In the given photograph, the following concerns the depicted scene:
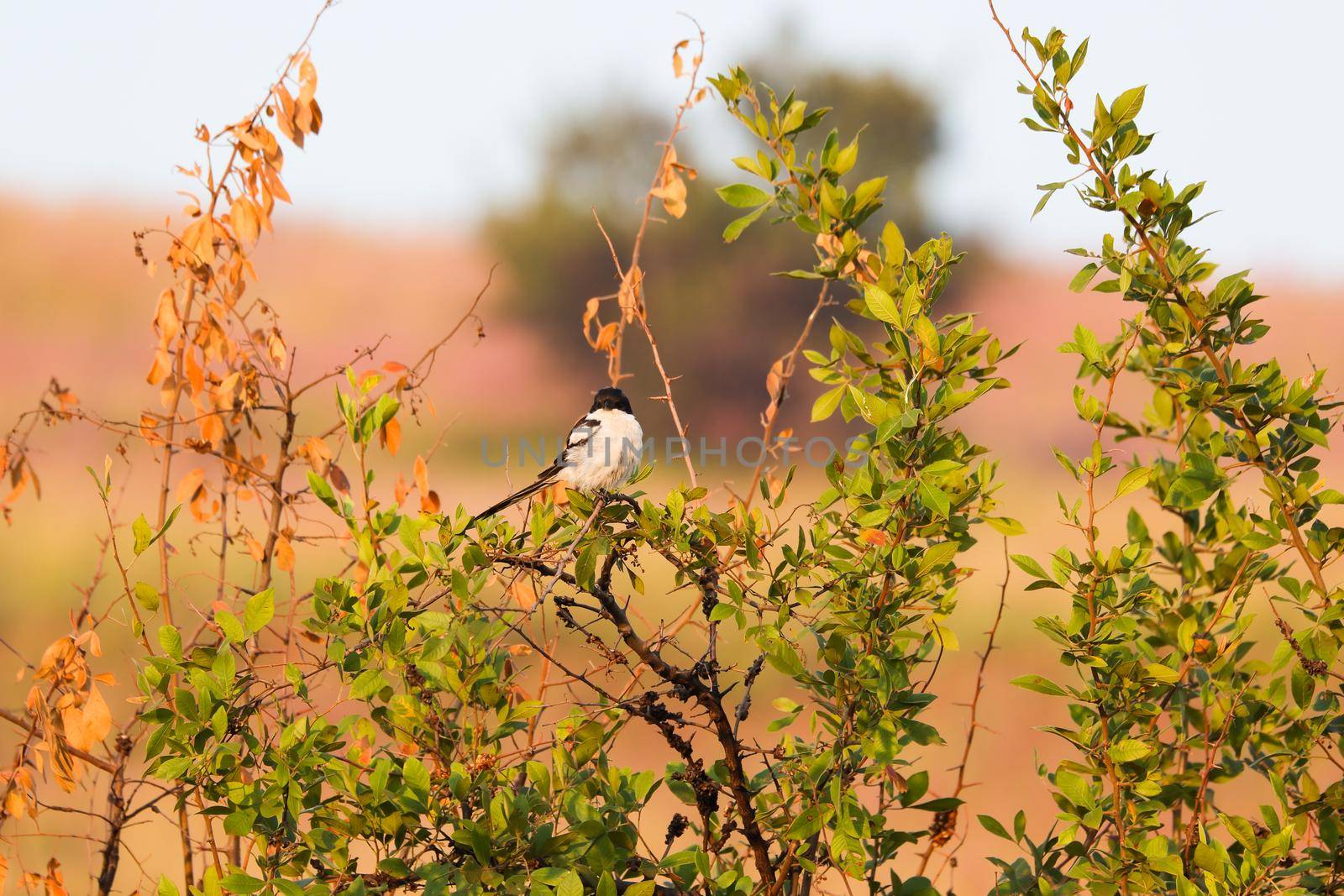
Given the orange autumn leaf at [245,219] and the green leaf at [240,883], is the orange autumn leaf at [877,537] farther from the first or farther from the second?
the orange autumn leaf at [245,219]

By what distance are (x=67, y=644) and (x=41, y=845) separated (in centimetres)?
473

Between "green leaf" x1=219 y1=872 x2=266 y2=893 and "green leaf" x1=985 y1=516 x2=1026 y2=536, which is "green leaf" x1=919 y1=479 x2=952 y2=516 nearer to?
"green leaf" x1=985 y1=516 x2=1026 y2=536

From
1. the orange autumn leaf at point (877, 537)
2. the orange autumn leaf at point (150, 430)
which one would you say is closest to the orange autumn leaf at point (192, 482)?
the orange autumn leaf at point (150, 430)

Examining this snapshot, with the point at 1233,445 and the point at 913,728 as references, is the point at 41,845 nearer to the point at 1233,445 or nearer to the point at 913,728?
the point at 913,728

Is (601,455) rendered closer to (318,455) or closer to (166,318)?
(318,455)

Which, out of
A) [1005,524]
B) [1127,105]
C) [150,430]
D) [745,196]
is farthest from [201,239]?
[1127,105]

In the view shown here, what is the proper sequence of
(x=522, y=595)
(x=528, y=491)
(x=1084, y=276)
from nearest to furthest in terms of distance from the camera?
1. (x=1084, y=276)
2. (x=522, y=595)
3. (x=528, y=491)

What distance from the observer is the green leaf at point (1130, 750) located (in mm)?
1879

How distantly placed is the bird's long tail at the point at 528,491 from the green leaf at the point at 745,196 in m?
0.91

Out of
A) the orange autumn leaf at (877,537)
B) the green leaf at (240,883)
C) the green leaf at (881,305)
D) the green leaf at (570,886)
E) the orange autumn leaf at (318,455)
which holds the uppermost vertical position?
the orange autumn leaf at (318,455)

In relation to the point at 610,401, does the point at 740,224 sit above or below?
below

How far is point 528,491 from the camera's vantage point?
126 inches

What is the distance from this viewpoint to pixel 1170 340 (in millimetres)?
2355

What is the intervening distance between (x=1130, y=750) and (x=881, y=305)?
34.9 inches
